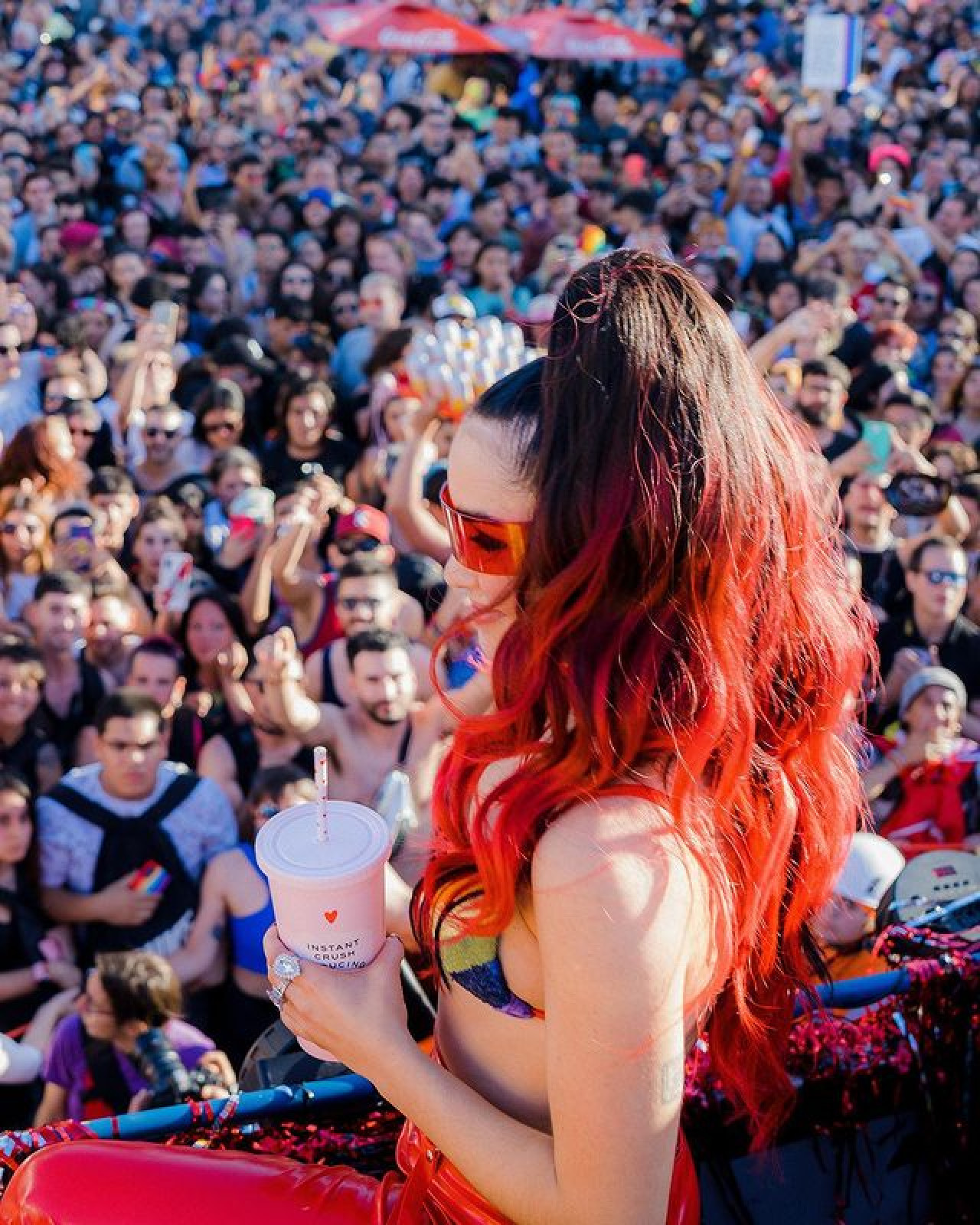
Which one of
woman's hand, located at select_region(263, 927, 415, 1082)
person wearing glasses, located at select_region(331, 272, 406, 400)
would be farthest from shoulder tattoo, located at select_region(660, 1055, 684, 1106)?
person wearing glasses, located at select_region(331, 272, 406, 400)

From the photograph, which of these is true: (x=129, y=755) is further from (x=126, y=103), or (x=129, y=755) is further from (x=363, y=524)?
(x=126, y=103)

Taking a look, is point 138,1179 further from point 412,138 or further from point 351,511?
point 412,138

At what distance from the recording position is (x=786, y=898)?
1587 millimetres

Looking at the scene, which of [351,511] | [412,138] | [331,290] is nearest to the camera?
[351,511]

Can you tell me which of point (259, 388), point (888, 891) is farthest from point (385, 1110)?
point (259, 388)

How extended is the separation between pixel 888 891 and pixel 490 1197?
1296mm

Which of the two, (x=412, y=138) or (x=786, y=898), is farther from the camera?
(x=412, y=138)

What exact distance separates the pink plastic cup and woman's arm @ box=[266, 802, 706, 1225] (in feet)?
0.84

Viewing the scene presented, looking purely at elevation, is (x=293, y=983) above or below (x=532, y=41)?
below

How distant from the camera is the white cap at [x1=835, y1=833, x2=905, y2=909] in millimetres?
3441

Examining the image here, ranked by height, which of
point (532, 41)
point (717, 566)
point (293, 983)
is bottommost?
point (293, 983)

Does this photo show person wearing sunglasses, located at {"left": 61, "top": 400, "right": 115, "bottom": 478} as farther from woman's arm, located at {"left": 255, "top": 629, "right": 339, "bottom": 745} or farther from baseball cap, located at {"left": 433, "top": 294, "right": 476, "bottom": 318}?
woman's arm, located at {"left": 255, "top": 629, "right": 339, "bottom": 745}

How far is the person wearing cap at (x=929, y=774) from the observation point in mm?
4562

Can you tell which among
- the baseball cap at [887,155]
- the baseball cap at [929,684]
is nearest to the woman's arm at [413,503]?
the baseball cap at [929,684]
